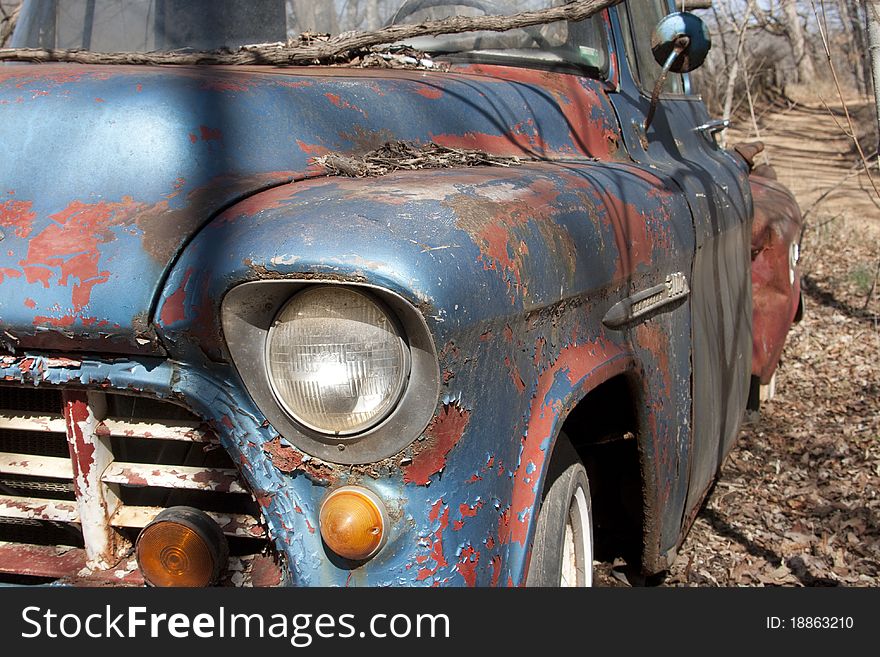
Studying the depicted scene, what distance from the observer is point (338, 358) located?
4.71 feet

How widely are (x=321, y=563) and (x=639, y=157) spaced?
1736mm

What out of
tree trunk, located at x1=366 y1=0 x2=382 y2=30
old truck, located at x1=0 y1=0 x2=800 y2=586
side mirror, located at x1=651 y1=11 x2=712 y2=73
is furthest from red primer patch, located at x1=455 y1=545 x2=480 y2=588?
tree trunk, located at x1=366 y1=0 x2=382 y2=30

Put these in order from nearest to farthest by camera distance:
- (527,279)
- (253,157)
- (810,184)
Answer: (527,279) → (253,157) → (810,184)

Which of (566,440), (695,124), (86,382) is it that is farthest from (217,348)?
(695,124)

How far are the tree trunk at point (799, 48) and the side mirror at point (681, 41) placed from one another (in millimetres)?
15813

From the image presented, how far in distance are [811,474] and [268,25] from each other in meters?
2.84

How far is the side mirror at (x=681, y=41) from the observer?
2545 mm

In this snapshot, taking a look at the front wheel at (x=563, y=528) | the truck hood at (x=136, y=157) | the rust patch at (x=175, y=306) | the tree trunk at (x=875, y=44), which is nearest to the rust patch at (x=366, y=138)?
the truck hood at (x=136, y=157)

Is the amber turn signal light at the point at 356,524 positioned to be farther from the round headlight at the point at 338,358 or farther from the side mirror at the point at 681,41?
the side mirror at the point at 681,41

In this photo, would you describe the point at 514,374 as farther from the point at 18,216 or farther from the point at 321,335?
the point at 18,216

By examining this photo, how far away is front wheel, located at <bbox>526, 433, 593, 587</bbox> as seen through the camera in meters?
1.81

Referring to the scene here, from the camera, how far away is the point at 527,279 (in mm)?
1595

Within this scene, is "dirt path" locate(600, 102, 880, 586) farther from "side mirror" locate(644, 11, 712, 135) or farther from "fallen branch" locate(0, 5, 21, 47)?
"fallen branch" locate(0, 5, 21, 47)
